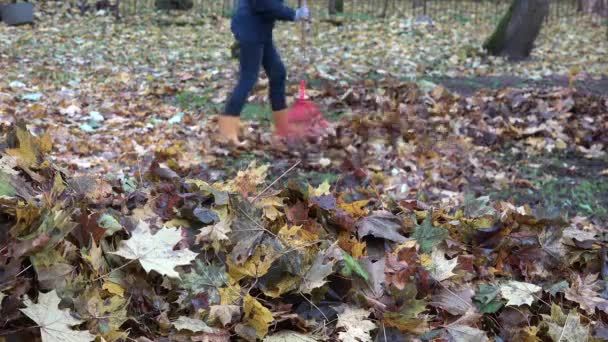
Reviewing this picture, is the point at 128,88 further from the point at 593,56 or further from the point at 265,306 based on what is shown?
the point at 593,56

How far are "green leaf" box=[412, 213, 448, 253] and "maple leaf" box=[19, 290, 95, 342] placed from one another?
1155 mm

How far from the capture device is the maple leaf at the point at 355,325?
1708 mm

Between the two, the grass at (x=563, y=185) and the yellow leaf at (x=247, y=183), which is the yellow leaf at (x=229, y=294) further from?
the grass at (x=563, y=185)

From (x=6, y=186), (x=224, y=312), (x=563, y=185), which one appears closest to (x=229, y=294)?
(x=224, y=312)

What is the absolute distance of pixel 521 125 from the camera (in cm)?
618

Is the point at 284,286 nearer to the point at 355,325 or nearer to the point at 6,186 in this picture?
the point at 355,325

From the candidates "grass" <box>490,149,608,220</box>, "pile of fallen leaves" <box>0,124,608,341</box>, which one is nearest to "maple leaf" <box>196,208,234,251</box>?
"pile of fallen leaves" <box>0,124,608,341</box>

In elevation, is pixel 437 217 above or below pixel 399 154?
above

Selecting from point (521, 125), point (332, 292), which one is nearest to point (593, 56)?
point (521, 125)

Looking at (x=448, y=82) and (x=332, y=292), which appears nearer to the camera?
(x=332, y=292)

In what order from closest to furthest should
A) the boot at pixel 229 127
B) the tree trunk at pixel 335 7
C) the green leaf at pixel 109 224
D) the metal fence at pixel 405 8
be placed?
the green leaf at pixel 109 224, the boot at pixel 229 127, the metal fence at pixel 405 8, the tree trunk at pixel 335 7

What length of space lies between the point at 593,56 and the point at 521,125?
6.68m

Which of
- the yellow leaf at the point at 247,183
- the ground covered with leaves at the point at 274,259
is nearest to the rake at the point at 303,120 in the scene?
the ground covered with leaves at the point at 274,259

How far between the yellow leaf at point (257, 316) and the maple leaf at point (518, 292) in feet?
2.65
